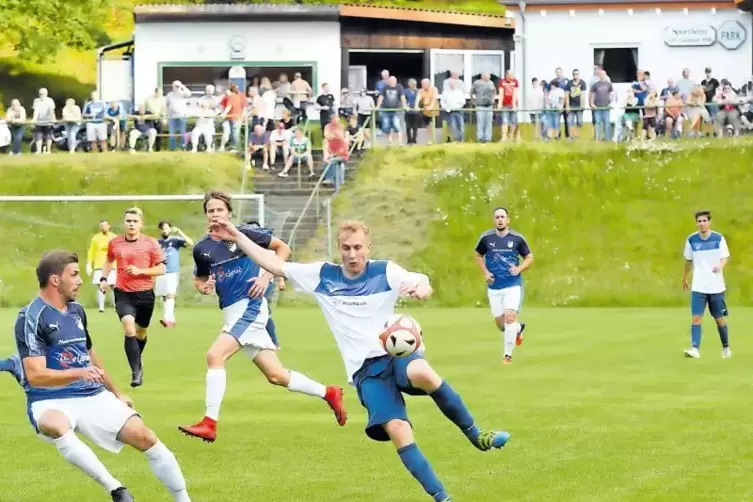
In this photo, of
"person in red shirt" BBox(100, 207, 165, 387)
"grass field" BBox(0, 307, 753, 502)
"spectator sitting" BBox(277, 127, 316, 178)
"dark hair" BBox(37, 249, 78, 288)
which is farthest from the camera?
"spectator sitting" BBox(277, 127, 316, 178)

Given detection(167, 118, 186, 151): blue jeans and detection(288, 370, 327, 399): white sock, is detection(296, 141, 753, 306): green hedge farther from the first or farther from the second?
detection(288, 370, 327, 399): white sock

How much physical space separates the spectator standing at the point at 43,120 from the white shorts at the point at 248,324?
25.5 metres

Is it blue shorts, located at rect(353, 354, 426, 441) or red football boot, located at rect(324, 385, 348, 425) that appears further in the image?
red football boot, located at rect(324, 385, 348, 425)

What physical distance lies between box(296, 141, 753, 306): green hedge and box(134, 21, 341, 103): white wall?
6.31m

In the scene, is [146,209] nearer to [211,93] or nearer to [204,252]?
[211,93]

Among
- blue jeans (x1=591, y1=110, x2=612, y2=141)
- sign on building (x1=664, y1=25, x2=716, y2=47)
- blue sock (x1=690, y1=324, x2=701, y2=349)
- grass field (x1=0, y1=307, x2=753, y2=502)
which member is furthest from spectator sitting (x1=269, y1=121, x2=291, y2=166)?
blue sock (x1=690, y1=324, x2=701, y2=349)

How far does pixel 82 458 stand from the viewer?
8938mm

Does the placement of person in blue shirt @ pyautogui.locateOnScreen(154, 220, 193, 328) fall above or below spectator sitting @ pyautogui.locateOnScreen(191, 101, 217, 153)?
below

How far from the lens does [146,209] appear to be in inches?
1388

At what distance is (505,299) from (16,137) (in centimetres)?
2116

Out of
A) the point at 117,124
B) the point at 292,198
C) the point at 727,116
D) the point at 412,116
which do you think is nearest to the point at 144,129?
the point at 117,124

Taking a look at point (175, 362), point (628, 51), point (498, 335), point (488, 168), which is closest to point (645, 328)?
point (498, 335)

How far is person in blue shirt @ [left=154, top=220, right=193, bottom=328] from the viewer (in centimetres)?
2351

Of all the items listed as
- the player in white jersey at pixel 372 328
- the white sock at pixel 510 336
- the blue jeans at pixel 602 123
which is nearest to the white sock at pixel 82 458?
the player in white jersey at pixel 372 328
